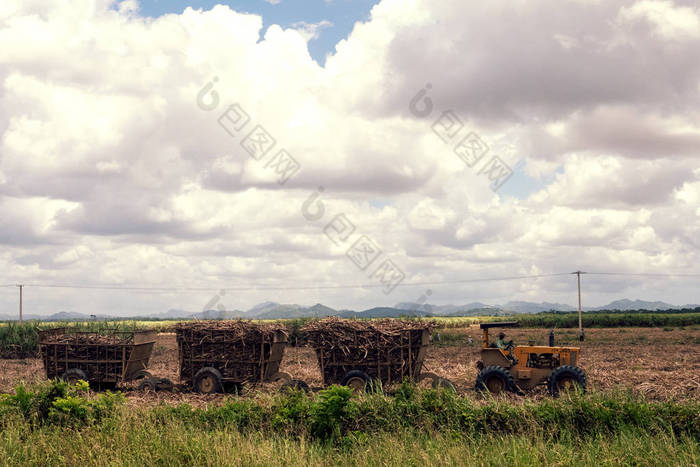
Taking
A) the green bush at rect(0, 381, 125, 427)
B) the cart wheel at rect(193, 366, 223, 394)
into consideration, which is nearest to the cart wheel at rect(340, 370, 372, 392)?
the cart wheel at rect(193, 366, 223, 394)

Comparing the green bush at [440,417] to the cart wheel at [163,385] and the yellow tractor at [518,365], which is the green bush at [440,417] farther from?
the cart wheel at [163,385]

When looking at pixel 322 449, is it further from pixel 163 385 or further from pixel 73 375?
pixel 73 375

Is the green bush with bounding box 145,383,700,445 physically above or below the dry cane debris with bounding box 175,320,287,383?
below

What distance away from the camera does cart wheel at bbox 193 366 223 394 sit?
1948cm

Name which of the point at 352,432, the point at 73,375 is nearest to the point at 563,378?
the point at 352,432

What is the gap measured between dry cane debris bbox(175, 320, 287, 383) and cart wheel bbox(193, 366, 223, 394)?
1.04ft

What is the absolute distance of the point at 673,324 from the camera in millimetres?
77125

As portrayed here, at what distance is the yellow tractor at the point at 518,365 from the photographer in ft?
61.9

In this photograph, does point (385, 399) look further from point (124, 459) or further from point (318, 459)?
point (124, 459)

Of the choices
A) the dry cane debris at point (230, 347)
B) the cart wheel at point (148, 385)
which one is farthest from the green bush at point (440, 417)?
the cart wheel at point (148, 385)

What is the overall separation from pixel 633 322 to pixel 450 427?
74.0 m

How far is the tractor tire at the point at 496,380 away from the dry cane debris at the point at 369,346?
1994 millimetres

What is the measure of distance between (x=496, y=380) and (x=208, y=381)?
9172mm

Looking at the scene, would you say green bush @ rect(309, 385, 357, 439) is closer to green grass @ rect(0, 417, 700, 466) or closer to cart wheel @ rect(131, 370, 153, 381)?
green grass @ rect(0, 417, 700, 466)
